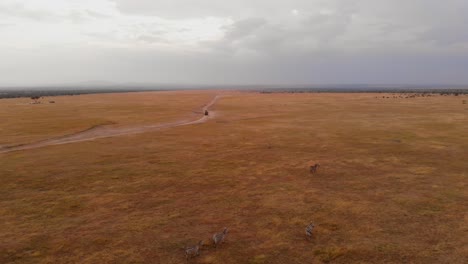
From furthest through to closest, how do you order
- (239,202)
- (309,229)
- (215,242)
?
(239,202) < (309,229) < (215,242)

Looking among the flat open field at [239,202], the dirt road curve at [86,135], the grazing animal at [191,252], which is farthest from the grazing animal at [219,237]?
the dirt road curve at [86,135]

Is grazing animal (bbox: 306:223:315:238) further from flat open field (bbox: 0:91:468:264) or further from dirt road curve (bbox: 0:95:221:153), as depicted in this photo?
dirt road curve (bbox: 0:95:221:153)

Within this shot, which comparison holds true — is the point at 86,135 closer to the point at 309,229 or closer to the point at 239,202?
the point at 239,202

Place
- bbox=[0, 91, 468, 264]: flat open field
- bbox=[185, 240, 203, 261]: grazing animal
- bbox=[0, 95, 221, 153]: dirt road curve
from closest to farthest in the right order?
bbox=[185, 240, 203, 261]: grazing animal
bbox=[0, 91, 468, 264]: flat open field
bbox=[0, 95, 221, 153]: dirt road curve

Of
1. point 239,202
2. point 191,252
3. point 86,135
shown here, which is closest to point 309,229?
point 239,202

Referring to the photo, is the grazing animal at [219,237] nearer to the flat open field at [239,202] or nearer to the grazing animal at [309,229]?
the flat open field at [239,202]

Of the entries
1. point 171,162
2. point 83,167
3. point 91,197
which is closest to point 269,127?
point 171,162

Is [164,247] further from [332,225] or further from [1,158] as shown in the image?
[1,158]

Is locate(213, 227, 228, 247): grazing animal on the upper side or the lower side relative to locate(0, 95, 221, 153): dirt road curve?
lower

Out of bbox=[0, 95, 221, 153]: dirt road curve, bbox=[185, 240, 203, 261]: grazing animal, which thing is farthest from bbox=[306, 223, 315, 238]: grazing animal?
bbox=[0, 95, 221, 153]: dirt road curve
